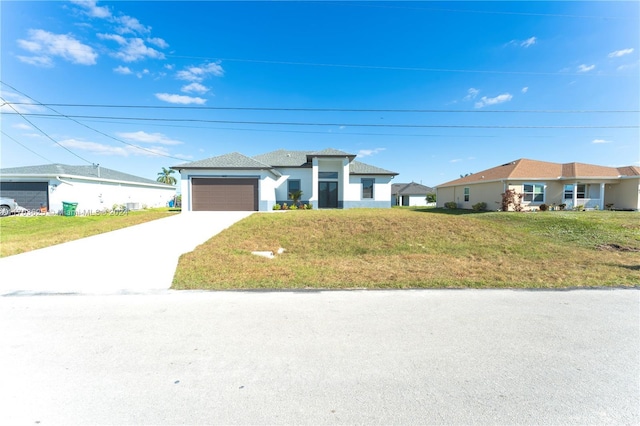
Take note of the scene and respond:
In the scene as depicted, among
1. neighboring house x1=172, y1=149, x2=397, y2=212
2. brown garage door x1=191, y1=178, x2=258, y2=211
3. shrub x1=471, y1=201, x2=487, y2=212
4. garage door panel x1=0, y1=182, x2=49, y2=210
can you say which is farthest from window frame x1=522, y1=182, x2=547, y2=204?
garage door panel x1=0, y1=182, x2=49, y2=210

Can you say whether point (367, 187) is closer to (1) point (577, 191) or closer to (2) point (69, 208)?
(1) point (577, 191)

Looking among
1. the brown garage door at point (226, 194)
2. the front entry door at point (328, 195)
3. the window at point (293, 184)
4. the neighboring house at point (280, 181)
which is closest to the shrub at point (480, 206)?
the neighboring house at point (280, 181)

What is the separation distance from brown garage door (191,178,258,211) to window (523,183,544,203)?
814 inches

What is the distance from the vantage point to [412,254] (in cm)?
838

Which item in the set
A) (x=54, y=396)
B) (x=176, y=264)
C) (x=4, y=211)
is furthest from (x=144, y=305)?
(x=4, y=211)

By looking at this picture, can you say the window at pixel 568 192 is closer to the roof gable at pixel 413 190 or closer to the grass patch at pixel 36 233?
the roof gable at pixel 413 190

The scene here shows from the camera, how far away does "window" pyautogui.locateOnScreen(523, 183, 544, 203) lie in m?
20.5

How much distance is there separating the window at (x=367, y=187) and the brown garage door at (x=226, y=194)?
985cm

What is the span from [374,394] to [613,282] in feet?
21.0

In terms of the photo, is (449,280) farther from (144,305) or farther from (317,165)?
(317,165)

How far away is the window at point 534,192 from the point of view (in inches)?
806

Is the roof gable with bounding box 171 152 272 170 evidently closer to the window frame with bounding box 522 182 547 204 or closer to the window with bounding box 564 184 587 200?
the window frame with bounding box 522 182 547 204

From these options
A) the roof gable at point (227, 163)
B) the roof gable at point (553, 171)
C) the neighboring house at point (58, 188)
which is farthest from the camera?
the neighboring house at point (58, 188)

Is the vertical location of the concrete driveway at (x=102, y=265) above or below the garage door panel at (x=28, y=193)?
below
